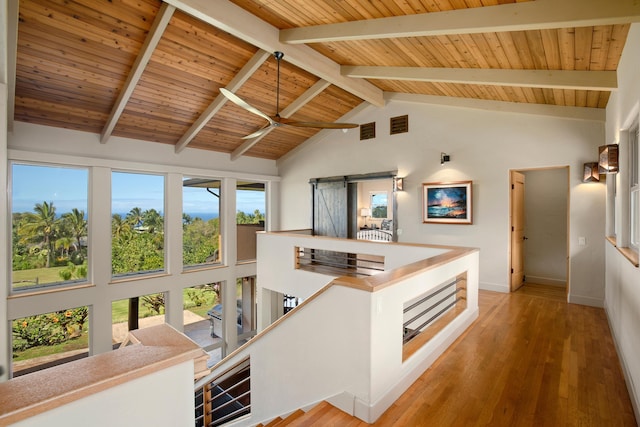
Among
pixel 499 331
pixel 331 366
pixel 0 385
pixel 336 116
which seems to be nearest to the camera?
pixel 0 385

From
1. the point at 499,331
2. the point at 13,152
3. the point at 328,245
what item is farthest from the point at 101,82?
the point at 499,331

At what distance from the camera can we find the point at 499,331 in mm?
3631

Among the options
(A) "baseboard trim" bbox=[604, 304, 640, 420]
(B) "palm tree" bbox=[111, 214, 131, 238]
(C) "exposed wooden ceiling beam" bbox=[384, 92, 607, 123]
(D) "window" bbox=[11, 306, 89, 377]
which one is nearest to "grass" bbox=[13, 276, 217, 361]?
(D) "window" bbox=[11, 306, 89, 377]

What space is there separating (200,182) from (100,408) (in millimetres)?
7079

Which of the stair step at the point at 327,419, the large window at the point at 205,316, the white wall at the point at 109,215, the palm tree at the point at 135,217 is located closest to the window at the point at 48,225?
the white wall at the point at 109,215

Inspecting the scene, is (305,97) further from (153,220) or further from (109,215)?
(109,215)

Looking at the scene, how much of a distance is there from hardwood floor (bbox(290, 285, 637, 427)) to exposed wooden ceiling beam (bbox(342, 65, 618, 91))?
270cm

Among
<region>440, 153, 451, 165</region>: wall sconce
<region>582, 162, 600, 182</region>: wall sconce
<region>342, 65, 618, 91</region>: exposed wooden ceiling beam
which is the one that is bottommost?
<region>582, 162, 600, 182</region>: wall sconce

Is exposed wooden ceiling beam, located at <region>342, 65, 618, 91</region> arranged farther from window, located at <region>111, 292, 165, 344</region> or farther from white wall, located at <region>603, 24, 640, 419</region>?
window, located at <region>111, 292, 165, 344</region>

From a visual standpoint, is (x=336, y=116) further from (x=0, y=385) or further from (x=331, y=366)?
(x=0, y=385)

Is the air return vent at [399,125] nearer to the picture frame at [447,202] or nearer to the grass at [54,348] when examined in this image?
the picture frame at [447,202]

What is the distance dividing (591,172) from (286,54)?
14.8ft

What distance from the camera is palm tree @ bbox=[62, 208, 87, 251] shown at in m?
5.74

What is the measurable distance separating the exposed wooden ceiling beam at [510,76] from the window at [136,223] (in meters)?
4.89
